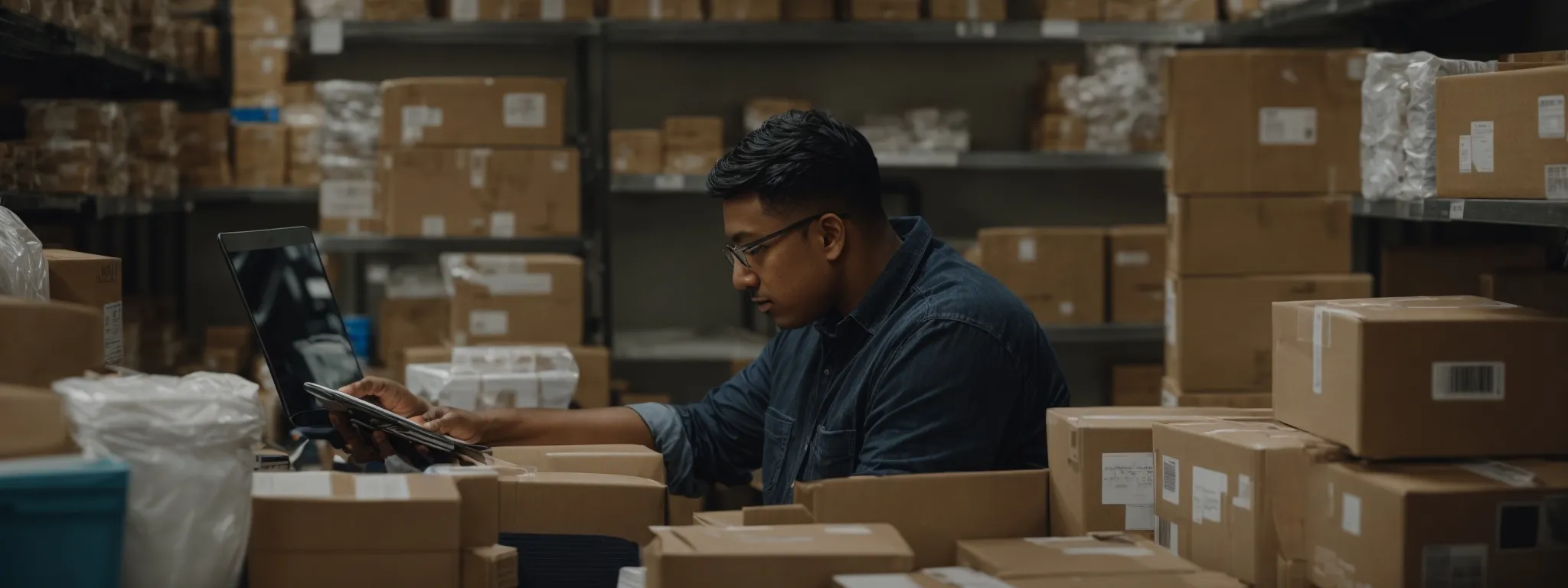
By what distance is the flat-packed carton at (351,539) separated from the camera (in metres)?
1.55

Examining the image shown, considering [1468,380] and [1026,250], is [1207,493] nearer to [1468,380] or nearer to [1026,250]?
[1468,380]

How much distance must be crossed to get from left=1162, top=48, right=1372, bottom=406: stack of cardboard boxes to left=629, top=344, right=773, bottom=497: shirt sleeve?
1.61 meters

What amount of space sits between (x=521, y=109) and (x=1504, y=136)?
298 centimetres

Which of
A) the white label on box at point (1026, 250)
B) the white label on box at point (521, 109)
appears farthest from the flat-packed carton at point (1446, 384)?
the white label on box at point (521, 109)

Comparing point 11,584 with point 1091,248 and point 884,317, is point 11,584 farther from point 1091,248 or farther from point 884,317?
point 1091,248

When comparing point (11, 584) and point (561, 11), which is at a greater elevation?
point (561, 11)

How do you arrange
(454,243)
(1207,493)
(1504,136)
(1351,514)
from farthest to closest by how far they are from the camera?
1. (454,243)
2. (1504,136)
3. (1207,493)
4. (1351,514)

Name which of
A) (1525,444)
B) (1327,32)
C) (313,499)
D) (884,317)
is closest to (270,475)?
(313,499)

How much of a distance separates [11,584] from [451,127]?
10.4 feet

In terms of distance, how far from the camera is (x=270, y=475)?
5.45ft

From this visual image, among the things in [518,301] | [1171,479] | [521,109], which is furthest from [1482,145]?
[521,109]

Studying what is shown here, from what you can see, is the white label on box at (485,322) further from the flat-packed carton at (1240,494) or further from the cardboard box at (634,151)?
the flat-packed carton at (1240,494)

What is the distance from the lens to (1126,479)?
1.92 meters

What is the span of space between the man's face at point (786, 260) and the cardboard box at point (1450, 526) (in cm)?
89
